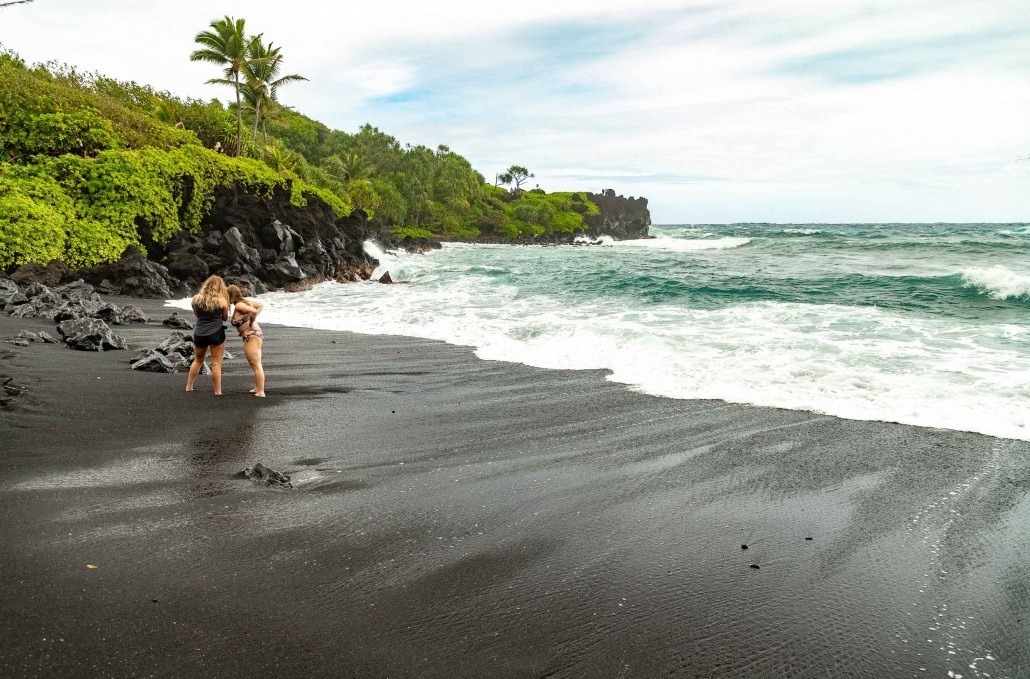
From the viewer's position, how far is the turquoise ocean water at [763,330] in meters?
8.06

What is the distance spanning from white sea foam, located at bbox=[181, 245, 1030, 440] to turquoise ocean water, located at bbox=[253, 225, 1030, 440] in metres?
0.03

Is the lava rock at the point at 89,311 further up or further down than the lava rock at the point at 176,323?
further up

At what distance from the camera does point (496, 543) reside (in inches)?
156

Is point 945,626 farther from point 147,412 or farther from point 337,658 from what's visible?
point 147,412

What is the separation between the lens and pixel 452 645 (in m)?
2.89

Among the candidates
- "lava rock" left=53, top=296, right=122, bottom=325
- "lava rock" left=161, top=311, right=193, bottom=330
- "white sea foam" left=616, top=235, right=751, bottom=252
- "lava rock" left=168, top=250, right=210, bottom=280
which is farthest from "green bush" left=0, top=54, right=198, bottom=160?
"white sea foam" left=616, top=235, right=751, bottom=252

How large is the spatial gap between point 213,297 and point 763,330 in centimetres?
1035

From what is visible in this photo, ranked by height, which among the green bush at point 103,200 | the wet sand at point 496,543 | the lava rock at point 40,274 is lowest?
the wet sand at point 496,543

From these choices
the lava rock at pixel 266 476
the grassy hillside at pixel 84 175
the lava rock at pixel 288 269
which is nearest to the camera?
the lava rock at pixel 266 476

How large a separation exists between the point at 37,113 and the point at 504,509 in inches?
902

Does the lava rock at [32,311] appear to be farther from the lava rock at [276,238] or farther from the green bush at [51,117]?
the lava rock at [276,238]

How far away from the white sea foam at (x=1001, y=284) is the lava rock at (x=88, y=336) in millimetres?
23206

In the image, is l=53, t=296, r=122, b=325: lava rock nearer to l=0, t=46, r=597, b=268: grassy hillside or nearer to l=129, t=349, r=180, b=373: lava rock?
l=129, t=349, r=180, b=373: lava rock

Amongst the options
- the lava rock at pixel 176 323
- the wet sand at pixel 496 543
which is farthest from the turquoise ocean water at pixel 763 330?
the lava rock at pixel 176 323
